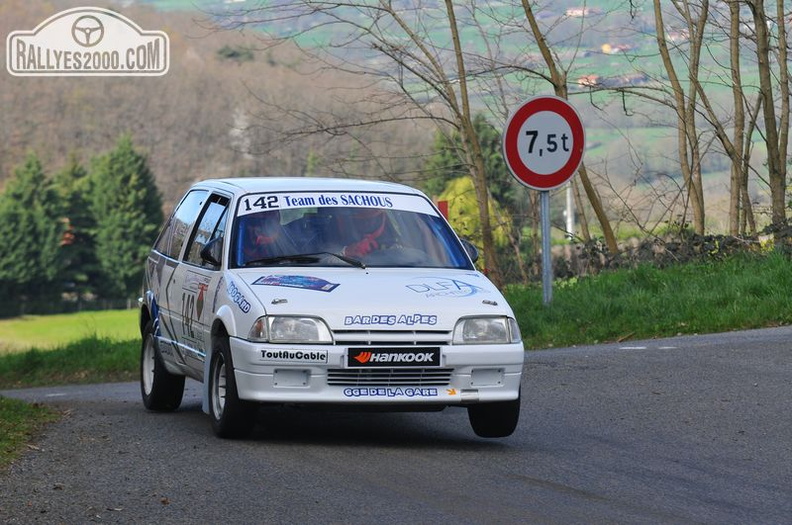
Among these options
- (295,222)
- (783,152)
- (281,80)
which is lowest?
(295,222)

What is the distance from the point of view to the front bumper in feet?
27.7

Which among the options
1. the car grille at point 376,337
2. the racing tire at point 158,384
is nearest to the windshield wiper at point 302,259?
Result: the car grille at point 376,337

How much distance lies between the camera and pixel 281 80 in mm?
105750

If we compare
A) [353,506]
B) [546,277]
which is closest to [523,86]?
[546,277]

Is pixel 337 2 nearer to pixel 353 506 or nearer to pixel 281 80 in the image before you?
pixel 353 506

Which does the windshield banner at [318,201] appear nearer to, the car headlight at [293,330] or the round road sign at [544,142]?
the car headlight at [293,330]

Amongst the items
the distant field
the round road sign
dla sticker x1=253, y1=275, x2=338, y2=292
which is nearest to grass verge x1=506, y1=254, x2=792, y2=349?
the round road sign

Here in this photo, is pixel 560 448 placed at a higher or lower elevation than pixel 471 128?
lower

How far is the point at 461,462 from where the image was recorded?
8.16 meters

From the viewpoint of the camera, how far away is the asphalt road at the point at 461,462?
6637mm

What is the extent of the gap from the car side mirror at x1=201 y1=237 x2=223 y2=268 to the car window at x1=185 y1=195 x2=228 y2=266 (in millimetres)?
100

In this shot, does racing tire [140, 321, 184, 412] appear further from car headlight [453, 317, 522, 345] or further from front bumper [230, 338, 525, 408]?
car headlight [453, 317, 522, 345]

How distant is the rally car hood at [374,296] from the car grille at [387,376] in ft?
0.84

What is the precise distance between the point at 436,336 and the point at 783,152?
652 inches
